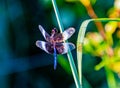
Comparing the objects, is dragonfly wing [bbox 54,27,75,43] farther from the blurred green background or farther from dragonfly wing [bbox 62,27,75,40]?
the blurred green background

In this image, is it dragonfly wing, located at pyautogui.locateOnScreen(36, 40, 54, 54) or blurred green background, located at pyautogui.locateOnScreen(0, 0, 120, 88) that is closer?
dragonfly wing, located at pyautogui.locateOnScreen(36, 40, 54, 54)

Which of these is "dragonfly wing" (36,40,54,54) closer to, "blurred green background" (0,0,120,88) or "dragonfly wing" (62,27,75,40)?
"dragonfly wing" (62,27,75,40)

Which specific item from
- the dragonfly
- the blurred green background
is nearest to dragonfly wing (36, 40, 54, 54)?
the dragonfly

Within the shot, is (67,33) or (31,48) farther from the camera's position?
(31,48)

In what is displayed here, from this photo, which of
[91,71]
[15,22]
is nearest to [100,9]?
[91,71]

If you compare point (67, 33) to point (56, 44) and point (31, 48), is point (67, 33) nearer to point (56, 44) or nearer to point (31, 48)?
point (56, 44)

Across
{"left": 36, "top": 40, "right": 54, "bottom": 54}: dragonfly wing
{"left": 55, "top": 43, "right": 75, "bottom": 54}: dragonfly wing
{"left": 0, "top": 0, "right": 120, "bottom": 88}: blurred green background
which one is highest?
{"left": 36, "top": 40, "right": 54, "bottom": 54}: dragonfly wing

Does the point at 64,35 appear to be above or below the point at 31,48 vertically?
above

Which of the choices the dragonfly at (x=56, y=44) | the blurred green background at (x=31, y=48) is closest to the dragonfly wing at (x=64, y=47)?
the dragonfly at (x=56, y=44)

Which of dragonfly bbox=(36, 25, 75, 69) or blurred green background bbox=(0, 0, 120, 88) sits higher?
dragonfly bbox=(36, 25, 75, 69)

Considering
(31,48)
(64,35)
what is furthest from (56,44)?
(31,48)
